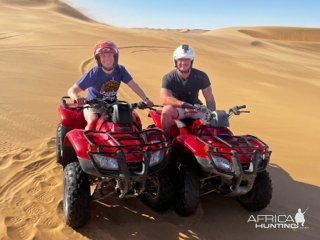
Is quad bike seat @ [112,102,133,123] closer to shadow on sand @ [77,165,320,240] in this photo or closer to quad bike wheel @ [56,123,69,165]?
shadow on sand @ [77,165,320,240]

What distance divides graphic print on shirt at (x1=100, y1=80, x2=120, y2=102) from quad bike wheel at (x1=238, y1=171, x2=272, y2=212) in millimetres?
2247

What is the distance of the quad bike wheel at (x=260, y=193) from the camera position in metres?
4.71

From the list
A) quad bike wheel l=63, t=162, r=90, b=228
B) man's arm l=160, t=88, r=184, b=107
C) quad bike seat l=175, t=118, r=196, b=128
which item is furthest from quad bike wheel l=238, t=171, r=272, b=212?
quad bike wheel l=63, t=162, r=90, b=228

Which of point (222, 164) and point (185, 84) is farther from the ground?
point (185, 84)

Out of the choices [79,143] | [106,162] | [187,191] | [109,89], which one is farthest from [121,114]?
[109,89]

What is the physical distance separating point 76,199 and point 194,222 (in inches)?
54.5

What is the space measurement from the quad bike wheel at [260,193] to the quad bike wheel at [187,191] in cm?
72

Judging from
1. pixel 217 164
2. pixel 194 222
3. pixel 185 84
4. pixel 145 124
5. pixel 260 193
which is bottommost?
pixel 145 124

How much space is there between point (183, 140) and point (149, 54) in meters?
17.9

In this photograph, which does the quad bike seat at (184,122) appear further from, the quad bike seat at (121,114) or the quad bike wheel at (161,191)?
the quad bike seat at (121,114)

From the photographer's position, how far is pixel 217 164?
4254 millimetres

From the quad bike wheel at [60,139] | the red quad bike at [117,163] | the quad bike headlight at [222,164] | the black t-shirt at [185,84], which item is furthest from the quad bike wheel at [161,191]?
the quad bike wheel at [60,139]

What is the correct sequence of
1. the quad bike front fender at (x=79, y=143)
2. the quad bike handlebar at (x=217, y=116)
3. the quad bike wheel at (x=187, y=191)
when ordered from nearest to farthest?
the quad bike front fender at (x=79, y=143), the quad bike wheel at (x=187, y=191), the quad bike handlebar at (x=217, y=116)

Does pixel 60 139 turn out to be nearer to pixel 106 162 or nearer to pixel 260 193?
pixel 106 162
